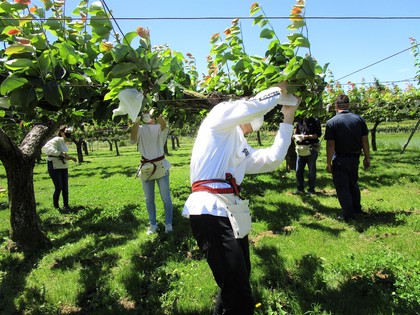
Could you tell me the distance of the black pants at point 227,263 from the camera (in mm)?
2033

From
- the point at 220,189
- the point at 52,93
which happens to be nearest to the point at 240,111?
the point at 220,189

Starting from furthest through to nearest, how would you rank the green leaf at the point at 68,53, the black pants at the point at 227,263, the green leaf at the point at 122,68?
the green leaf at the point at 68,53 < the green leaf at the point at 122,68 < the black pants at the point at 227,263

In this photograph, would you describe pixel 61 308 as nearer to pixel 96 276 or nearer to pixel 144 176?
pixel 96 276

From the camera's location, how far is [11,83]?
220cm

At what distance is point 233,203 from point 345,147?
3.26 metres

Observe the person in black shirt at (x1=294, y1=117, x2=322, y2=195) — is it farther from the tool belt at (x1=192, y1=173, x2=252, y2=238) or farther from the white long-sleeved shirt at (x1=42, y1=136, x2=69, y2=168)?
the white long-sleeved shirt at (x1=42, y1=136, x2=69, y2=168)

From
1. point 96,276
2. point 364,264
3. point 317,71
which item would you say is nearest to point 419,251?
point 364,264

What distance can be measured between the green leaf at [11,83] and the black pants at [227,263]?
1524 mm

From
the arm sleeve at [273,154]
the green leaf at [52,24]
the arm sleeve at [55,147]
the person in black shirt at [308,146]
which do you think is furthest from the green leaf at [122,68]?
the arm sleeve at [55,147]

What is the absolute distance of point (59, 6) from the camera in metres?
2.72

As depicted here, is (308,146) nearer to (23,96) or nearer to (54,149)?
(54,149)

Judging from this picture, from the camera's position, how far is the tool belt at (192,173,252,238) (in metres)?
2.16

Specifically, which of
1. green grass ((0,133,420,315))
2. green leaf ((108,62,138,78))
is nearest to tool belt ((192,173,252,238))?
green leaf ((108,62,138,78))

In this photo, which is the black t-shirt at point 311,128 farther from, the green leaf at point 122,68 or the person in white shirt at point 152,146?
the green leaf at point 122,68
